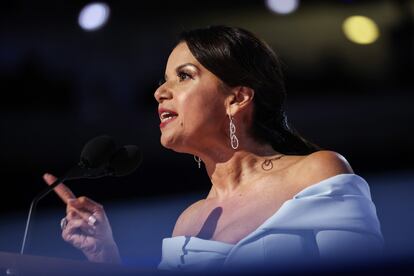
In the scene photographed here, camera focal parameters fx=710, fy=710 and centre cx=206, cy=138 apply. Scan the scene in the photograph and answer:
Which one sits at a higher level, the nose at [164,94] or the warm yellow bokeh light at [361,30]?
the warm yellow bokeh light at [361,30]

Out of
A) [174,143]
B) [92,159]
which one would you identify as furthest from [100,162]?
[174,143]

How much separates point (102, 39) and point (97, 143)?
148cm

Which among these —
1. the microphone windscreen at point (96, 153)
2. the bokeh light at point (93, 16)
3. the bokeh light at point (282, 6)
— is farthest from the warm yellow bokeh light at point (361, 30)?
the microphone windscreen at point (96, 153)

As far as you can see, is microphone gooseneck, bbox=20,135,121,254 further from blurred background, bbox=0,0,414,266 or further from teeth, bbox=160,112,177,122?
blurred background, bbox=0,0,414,266

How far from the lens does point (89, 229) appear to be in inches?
61.2

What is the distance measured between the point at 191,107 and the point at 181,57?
129 millimetres

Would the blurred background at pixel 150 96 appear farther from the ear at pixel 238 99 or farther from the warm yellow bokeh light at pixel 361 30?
the ear at pixel 238 99

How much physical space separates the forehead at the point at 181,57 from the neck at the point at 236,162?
0.21 metres

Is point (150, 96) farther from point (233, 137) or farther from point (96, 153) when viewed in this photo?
point (96, 153)

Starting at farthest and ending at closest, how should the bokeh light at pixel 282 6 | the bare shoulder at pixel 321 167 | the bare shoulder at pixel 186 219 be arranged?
the bokeh light at pixel 282 6 < the bare shoulder at pixel 186 219 < the bare shoulder at pixel 321 167

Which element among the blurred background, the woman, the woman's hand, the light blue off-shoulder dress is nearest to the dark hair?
the woman

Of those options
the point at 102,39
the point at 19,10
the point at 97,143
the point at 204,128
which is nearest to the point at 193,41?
the point at 204,128

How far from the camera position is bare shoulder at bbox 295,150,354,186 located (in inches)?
55.3

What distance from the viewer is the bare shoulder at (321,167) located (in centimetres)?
141
